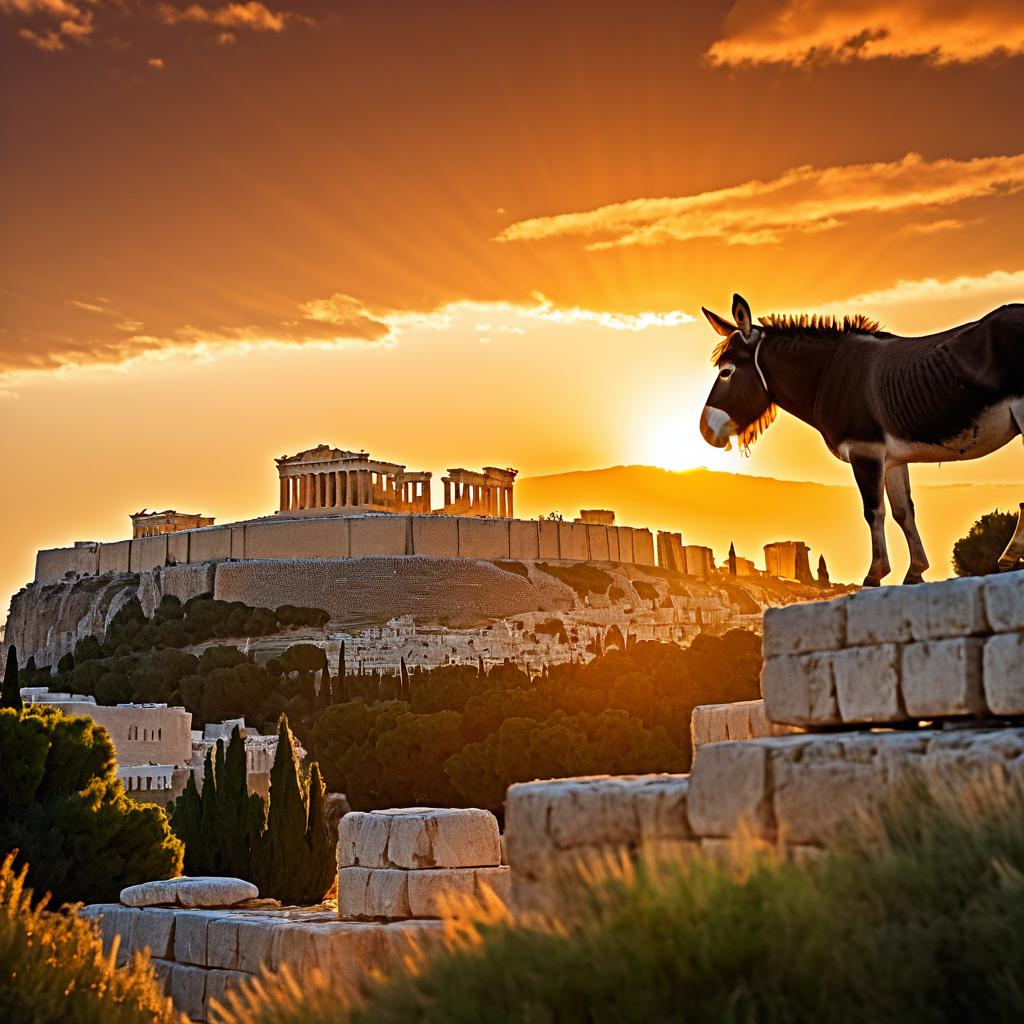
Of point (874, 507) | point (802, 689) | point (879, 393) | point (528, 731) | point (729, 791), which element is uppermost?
point (528, 731)

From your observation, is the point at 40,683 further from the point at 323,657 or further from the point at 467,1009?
the point at 467,1009

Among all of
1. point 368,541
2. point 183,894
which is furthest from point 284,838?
point 368,541

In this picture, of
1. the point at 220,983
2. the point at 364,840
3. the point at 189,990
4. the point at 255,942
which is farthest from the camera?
the point at 364,840

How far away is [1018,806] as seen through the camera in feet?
14.7

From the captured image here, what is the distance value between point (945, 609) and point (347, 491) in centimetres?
10617

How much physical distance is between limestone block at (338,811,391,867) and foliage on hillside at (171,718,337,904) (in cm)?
900

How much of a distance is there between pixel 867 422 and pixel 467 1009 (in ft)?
12.0

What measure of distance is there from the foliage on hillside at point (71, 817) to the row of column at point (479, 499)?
317 ft

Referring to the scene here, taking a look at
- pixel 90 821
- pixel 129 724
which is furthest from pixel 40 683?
pixel 90 821

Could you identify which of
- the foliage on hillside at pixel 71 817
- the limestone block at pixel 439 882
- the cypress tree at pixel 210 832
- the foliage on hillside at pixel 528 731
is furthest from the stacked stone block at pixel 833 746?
the foliage on hillside at pixel 528 731

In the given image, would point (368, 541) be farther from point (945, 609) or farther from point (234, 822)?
point (945, 609)

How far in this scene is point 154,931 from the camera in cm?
1281

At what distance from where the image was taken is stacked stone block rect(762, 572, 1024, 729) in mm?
5344

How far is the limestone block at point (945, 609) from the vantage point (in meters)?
5.46
